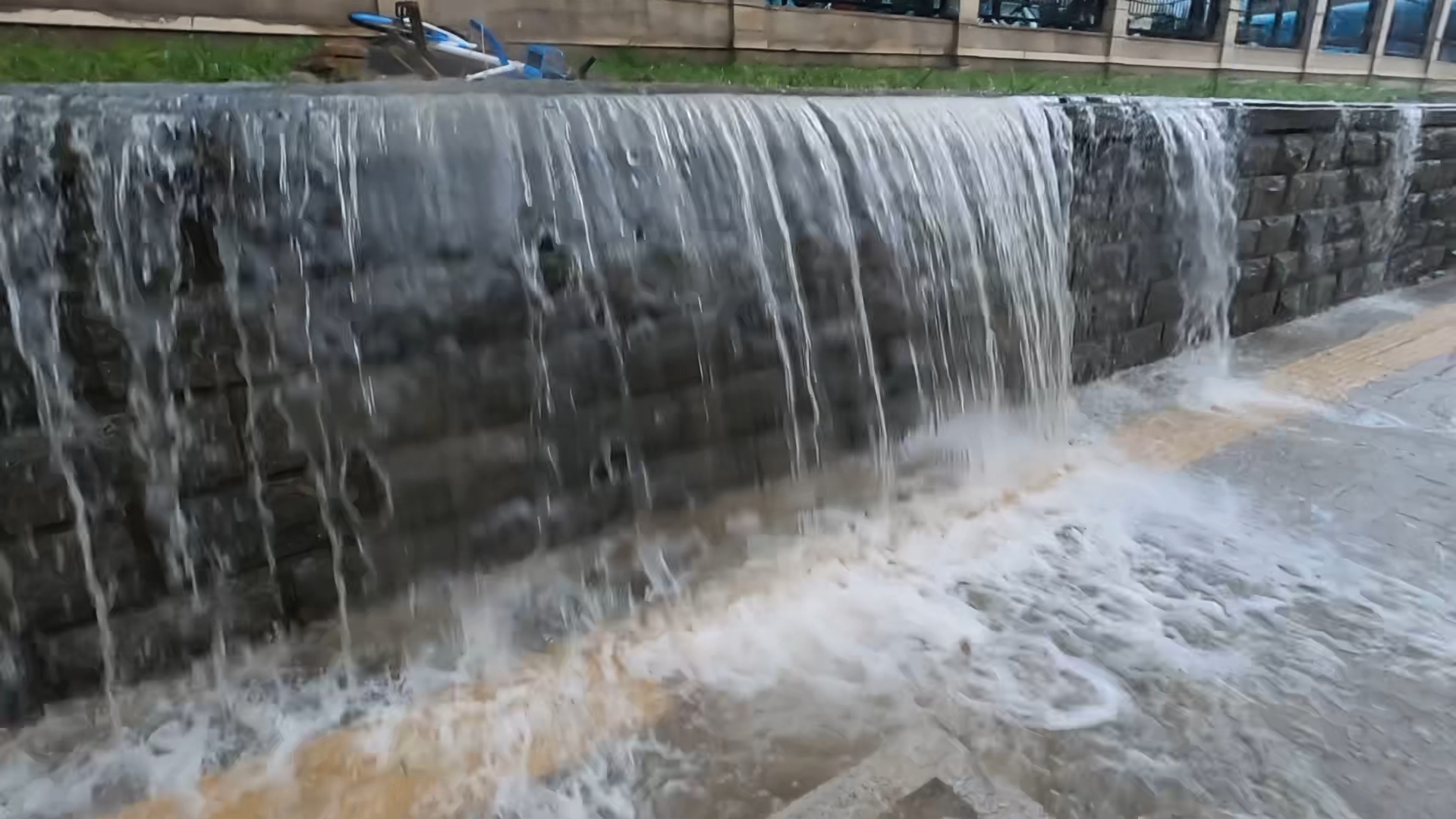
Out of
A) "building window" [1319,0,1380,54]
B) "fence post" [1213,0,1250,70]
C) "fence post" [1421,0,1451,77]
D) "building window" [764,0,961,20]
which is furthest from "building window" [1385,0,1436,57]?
"building window" [764,0,961,20]

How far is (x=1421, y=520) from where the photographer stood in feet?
12.4

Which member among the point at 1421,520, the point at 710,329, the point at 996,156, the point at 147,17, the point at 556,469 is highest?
the point at 147,17

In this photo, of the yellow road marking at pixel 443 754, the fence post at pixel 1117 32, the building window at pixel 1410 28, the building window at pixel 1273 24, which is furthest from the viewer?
the building window at pixel 1410 28

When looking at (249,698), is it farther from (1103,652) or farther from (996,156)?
(996,156)

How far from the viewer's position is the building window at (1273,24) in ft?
54.0

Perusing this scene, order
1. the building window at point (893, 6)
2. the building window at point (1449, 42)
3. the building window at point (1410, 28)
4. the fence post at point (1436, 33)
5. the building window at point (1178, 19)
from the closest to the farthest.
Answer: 1. the building window at point (893, 6)
2. the building window at point (1178, 19)
3. the building window at point (1410, 28)
4. the fence post at point (1436, 33)
5. the building window at point (1449, 42)

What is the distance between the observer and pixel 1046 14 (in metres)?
12.6

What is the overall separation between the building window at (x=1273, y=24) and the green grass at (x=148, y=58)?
1669 centimetres

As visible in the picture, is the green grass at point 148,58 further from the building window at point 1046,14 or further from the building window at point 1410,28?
the building window at point 1410,28

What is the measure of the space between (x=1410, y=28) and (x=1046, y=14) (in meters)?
14.4

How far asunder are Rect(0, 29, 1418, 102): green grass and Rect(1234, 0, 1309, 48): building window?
8638 mm

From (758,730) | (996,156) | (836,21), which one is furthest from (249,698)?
(836,21)

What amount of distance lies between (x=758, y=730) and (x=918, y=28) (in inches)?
383

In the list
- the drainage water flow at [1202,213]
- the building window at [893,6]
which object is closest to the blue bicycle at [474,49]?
the drainage water flow at [1202,213]
